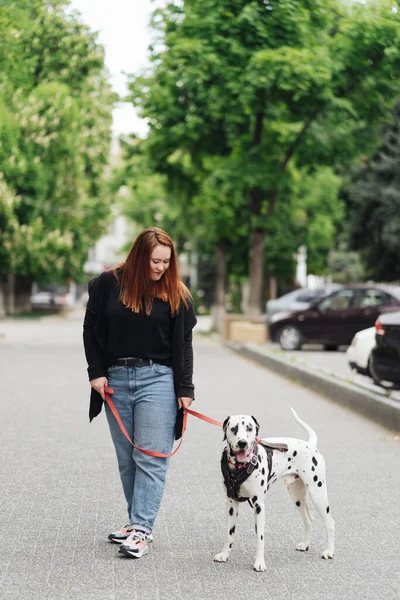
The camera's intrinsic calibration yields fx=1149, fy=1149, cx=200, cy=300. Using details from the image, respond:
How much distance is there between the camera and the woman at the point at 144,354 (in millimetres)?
6336

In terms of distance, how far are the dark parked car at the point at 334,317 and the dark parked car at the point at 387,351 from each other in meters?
15.3

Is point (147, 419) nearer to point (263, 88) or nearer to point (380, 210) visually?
point (263, 88)

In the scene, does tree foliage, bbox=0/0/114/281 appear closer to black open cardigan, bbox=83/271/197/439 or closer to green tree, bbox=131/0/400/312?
green tree, bbox=131/0/400/312

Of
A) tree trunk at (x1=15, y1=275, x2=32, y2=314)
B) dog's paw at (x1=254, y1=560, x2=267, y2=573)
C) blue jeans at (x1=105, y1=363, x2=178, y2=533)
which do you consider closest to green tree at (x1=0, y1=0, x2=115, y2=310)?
tree trunk at (x1=15, y1=275, x2=32, y2=314)

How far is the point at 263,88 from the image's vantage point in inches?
1061

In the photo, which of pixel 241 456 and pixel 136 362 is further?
pixel 136 362

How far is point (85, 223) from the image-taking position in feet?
184

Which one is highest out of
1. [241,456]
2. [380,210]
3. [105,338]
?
[380,210]

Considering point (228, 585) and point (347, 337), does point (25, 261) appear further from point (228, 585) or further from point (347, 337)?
point (228, 585)

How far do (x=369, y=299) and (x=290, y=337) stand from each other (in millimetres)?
2319

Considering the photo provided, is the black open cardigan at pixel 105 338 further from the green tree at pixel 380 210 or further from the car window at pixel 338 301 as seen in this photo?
the green tree at pixel 380 210

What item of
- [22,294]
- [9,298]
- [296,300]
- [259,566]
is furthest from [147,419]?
[22,294]

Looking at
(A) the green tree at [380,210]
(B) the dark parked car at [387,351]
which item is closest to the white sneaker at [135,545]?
(B) the dark parked car at [387,351]

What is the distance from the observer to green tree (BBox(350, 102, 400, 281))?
149 feet
